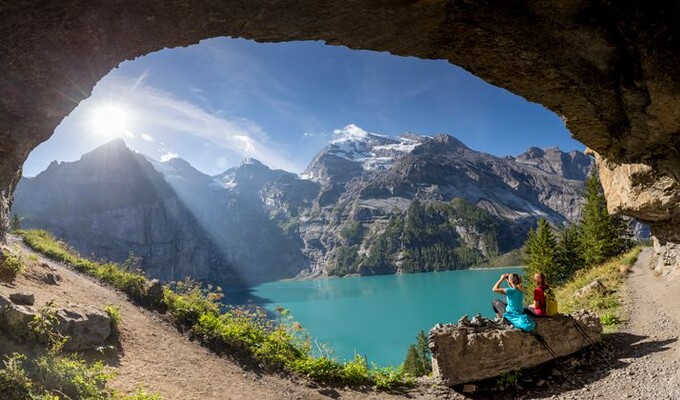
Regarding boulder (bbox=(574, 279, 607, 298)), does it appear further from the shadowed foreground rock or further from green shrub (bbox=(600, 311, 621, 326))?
the shadowed foreground rock

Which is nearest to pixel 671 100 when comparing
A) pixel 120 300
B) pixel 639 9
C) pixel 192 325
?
pixel 639 9

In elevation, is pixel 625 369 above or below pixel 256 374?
below

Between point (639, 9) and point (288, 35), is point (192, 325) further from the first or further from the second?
point (639, 9)

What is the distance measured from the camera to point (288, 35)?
710 centimetres

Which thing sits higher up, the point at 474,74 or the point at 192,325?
the point at 474,74

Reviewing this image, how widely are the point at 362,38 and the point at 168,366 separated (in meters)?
10.0

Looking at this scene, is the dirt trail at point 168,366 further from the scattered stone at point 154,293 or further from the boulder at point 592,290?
the boulder at point 592,290

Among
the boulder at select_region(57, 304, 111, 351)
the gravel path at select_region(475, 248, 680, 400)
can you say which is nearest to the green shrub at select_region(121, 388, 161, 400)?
the boulder at select_region(57, 304, 111, 351)

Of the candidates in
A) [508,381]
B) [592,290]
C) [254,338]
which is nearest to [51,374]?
[254,338]

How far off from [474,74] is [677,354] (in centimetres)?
1146

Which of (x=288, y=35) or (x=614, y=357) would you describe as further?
(x=614, y=357)

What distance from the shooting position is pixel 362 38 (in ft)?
23.9

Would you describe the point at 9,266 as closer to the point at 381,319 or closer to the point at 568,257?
the point at 568,257

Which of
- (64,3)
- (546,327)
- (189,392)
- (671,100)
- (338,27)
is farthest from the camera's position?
(546,327)
